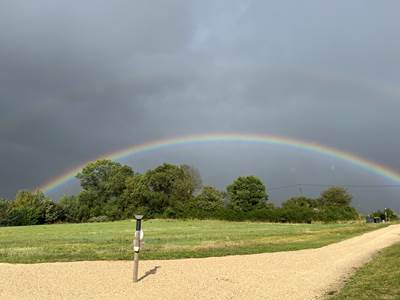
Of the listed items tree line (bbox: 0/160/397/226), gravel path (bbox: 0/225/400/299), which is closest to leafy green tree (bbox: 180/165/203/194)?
tree line (bbox: 0/160/397/226)

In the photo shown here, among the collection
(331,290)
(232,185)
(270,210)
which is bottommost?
(331,290)

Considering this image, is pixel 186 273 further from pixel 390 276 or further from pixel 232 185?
pixel 232 185

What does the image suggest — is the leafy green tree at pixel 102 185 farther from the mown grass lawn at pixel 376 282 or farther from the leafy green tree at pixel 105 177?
the mown grass lawn at pixel 376 282

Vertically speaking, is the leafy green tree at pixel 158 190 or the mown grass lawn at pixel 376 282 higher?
the leafy green tree at pixel 158 190

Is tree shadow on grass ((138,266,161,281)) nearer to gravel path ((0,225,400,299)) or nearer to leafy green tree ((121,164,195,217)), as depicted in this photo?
gravel path ((0,225,400,299))

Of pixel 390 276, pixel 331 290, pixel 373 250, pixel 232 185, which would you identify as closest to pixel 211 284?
pixel 331 290

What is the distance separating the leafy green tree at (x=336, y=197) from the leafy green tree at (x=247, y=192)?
29916 millimetres

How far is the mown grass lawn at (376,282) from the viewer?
9469 mm

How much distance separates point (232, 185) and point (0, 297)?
92.7 metres

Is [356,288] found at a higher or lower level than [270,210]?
lower

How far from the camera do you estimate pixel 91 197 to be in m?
104

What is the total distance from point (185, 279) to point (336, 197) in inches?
4605

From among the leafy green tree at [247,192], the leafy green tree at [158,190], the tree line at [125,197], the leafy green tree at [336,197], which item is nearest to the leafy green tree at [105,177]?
the tree line at [125,197]

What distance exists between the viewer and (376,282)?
10.9m
